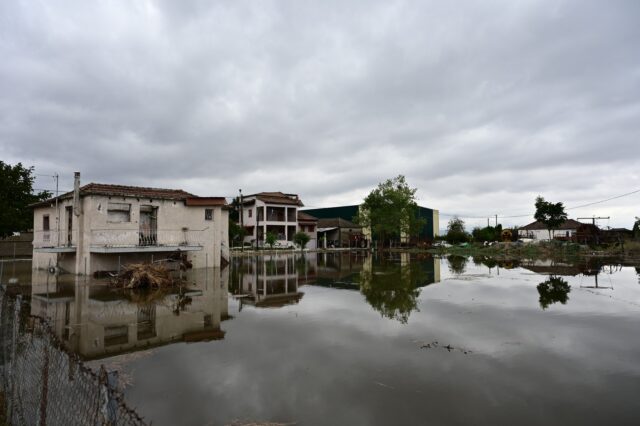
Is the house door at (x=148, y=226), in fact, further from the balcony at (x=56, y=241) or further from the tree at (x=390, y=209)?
the tree at (x=390, y=209)

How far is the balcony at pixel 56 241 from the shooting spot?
19250 millimetres

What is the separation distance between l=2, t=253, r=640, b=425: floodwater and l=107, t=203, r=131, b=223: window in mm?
7043

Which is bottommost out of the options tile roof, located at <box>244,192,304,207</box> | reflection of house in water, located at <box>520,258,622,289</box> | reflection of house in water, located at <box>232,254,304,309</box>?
reflection of house in water, located at <box>520,258,622,289</box>

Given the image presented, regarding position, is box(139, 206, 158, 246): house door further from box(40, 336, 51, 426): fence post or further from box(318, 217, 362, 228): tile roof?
box(318, 217, 362, 228): tile roof

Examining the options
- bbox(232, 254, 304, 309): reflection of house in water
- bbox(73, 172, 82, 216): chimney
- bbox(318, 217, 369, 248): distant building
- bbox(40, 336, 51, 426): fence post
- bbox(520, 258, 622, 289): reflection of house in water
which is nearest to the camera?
bbox(40, 336, 51, 426): fence post

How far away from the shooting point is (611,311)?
10977 mm

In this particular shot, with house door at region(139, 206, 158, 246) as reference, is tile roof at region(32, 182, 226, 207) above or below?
above

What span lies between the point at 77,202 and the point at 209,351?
52.6 feet

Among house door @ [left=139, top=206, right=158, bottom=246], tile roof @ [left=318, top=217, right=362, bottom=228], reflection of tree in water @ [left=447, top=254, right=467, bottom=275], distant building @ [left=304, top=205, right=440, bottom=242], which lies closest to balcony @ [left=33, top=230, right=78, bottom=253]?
house door @ [left=139, top=206, right=158, bottom=246]

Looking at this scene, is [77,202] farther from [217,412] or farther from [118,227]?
[217,412]

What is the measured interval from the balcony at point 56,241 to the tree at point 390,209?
140ft

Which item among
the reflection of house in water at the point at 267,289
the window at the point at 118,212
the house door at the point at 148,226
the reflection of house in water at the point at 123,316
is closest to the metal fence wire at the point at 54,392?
the reflection of house in water at the point at 123,316

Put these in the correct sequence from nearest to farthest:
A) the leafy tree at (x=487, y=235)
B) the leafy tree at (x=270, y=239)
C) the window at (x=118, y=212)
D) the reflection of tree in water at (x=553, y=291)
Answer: the reflection of tree in water at (x=553, y=291) → the window at (x=118, y=212) → the leafy tree at (x=270, y=239) → the leafy tree at (x=487, y=235)

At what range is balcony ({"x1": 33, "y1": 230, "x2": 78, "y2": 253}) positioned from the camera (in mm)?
19250
